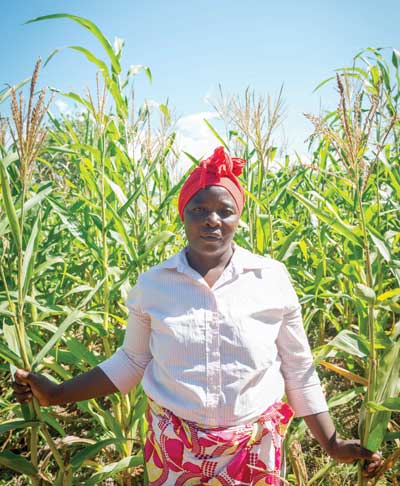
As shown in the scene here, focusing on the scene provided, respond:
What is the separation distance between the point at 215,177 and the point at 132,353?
2.00ft

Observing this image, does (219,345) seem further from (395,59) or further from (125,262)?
(395,59)

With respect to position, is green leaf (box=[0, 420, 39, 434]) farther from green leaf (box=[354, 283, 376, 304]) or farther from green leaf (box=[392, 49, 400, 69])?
green leaf (box=[392, 49, 400, 69])

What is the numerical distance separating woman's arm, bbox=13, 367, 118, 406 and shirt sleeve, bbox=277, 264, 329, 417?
0.54 metres

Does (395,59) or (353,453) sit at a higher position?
(395,59)

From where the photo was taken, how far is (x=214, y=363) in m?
1.16

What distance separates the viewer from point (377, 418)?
1.37 metres

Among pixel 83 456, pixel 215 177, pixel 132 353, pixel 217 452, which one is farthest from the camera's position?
pixel 83 456

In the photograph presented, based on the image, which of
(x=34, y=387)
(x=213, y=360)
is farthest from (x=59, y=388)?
(x=213, y=360)

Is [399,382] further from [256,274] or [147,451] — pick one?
[147,451]

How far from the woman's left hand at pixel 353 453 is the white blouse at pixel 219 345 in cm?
11

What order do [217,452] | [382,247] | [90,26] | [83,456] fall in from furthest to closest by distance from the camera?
[90,26] → [382,247] → [83,456] → [217,452]

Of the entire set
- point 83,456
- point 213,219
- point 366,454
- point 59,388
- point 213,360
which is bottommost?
point 83,456

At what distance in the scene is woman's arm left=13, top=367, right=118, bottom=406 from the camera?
4.12 feet

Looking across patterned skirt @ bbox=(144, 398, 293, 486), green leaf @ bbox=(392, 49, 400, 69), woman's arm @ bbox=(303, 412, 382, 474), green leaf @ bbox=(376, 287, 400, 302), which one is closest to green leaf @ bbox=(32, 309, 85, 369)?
patterned skirt @ bbox=(144, 398, 293, 486)
